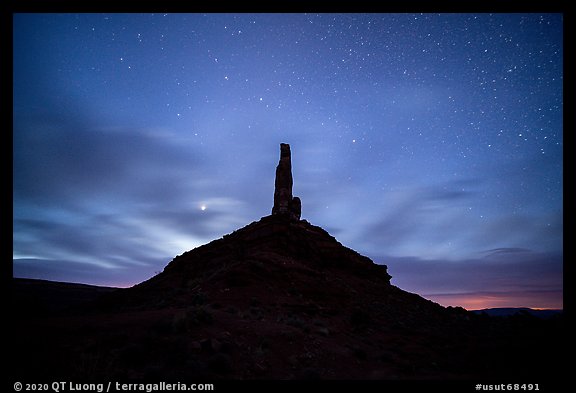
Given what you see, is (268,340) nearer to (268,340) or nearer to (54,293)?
(268,340)

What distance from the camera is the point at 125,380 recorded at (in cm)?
673

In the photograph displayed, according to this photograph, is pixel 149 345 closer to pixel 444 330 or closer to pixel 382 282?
pixel 444 330

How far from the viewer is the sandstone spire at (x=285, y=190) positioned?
47.7 meters

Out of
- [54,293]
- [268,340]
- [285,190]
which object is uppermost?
[285,190]

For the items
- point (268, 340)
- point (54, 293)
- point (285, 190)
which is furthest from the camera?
point (54, 293)

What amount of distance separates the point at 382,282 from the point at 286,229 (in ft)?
54.9

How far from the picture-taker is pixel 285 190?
48250 millimetres

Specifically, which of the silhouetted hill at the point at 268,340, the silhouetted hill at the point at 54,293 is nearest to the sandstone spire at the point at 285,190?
the silhouetted hill at the point at 268,340

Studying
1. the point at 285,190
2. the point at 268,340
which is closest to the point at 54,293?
the point at 285,190

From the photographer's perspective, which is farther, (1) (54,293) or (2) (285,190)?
(1) (54,293)

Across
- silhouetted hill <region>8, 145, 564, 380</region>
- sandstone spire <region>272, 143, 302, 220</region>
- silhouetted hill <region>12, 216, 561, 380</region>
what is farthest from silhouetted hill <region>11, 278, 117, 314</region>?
sandstone spire <region>272, 143, 302, 220</region>

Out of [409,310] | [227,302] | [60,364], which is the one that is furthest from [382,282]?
[60,364]

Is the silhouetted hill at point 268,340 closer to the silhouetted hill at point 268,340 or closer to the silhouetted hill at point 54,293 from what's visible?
the silhouetted hill at point 268,340

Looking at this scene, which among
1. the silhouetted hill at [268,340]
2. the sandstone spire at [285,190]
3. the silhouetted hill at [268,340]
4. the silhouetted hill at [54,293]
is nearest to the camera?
the silhouetted hill at [268,340]
